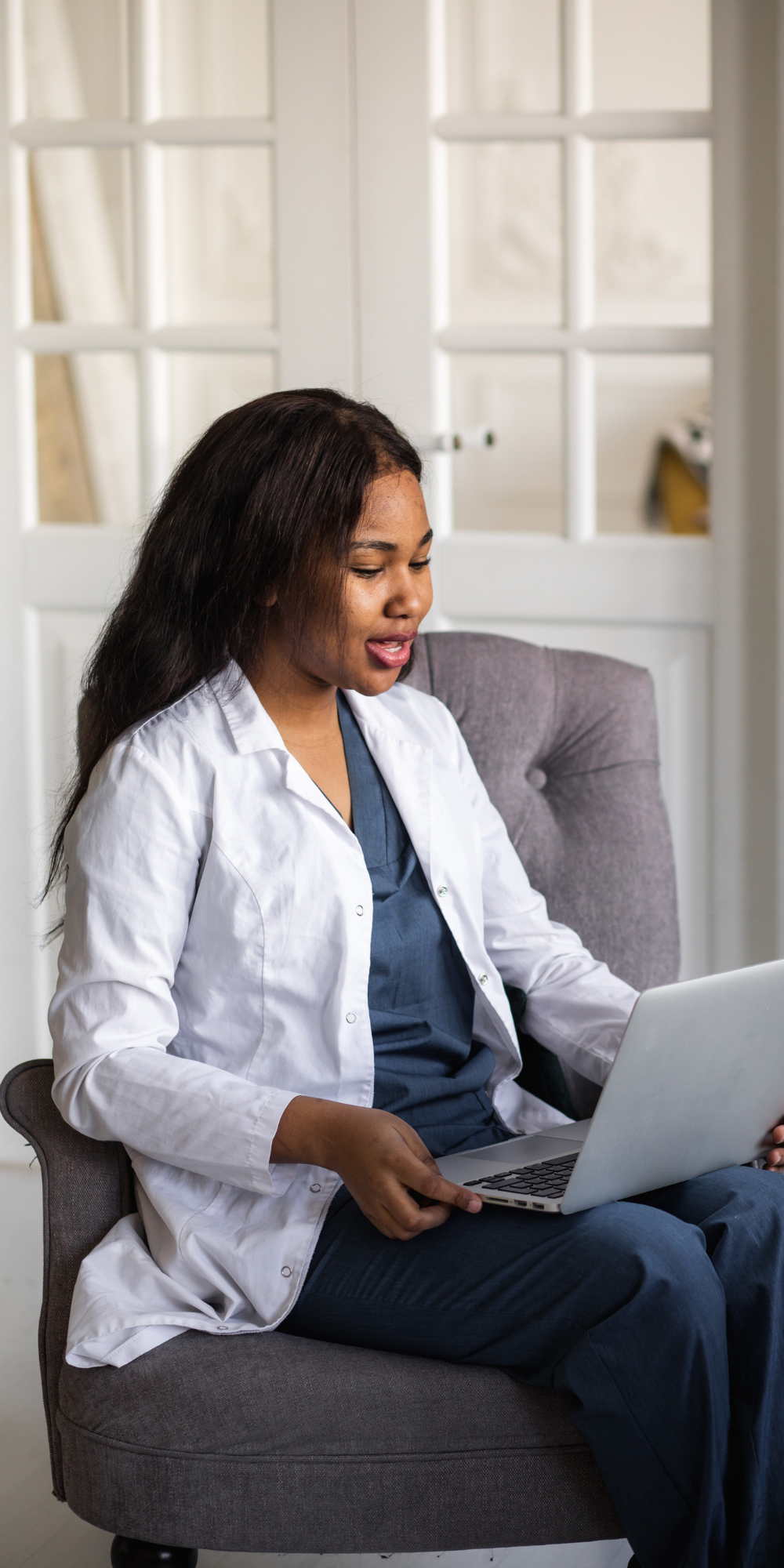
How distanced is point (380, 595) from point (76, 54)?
64.6 inches

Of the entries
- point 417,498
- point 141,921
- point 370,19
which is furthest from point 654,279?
point 141,921

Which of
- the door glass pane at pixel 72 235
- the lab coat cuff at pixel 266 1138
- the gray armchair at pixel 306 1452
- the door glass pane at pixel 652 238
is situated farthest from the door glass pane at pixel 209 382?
the gray armchair at pixel 306 1452

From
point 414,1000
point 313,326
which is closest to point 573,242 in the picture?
point 313,326

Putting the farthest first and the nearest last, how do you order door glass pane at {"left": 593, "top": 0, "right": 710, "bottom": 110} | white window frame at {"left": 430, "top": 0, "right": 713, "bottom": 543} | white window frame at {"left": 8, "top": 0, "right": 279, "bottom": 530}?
door glass pane at {"left": 593, "top": 0, "right": 710, "bottom": 110}, white window frame at {"left": 8, "top": 0, "right": 279, "bottom": 530}, white window frame at {"left": 430, "top": 0, "right": 713, "bottom": 543}

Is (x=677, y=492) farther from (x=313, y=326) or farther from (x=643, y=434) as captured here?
(x=313, y=326)

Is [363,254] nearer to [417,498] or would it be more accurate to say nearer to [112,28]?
[112,28]

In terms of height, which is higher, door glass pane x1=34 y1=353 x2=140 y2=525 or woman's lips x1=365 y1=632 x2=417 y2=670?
door glass pane x1=34 y1=353 x2=140 y2=525

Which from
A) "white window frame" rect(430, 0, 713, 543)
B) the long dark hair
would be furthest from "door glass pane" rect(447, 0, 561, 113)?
the long dark hair

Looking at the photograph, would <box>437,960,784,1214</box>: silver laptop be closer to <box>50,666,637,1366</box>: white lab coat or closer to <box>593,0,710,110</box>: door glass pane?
<box>50,666,637,1366</box>: white lab coat

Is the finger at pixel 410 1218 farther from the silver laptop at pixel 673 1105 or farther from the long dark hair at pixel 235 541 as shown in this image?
the long dark hair at pixel 235 541

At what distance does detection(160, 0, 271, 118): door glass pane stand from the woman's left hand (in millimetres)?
1784

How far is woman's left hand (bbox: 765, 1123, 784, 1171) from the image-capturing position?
122 centimetres

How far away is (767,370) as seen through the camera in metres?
2.13

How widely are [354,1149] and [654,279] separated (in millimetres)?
3761
